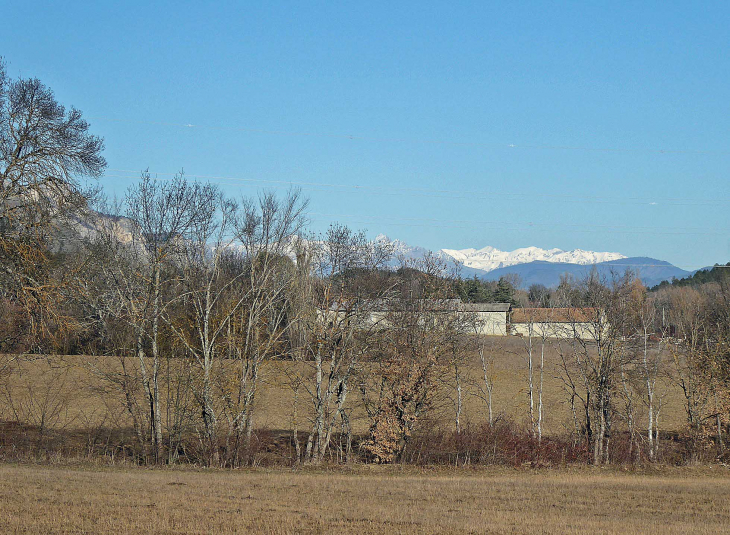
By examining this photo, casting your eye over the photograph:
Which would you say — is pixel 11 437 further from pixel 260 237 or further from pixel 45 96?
pixel 45 96

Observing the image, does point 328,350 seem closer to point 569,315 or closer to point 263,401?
point 569,315

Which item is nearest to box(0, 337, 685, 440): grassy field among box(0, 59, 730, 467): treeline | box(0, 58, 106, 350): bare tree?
box(0, 59, 730, 467): treeline

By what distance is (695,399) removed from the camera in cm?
2973

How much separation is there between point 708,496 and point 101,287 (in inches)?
929

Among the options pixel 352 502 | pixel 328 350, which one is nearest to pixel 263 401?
pixel 328 350

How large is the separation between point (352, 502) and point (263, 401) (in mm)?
26325

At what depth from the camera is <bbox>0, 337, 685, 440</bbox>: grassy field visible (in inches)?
1216

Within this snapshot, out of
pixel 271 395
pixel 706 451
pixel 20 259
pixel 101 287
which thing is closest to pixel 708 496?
pixel 706 451

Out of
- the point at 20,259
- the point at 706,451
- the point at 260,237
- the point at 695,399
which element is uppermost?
the point at 260,237

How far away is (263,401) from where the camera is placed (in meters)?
42.0

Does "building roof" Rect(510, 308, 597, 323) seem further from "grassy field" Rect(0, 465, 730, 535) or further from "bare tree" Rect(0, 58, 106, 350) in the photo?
"bare tree" Rect(0, 58, 106, 350)

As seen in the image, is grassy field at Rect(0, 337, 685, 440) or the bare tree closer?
the bare tree

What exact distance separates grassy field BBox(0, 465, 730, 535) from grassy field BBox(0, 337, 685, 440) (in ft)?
22.3

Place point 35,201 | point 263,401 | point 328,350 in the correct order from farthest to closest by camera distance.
A: point 263,401 < point 328,350 < point 35,201
